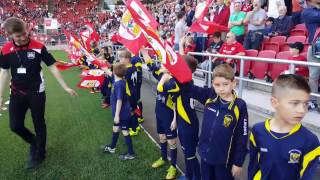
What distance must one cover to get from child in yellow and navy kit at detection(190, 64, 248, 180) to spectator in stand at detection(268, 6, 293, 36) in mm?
5551

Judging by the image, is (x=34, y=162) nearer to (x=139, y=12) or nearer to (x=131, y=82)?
(x=131, y=82)

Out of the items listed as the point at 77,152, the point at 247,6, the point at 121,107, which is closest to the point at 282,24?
the point at 247,6

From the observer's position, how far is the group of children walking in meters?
2.17

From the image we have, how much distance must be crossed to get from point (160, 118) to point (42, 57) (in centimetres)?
184

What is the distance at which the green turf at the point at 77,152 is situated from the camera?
440cm

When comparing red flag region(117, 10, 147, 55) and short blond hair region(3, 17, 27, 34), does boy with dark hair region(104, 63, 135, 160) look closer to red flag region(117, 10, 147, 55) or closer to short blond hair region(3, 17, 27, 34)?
red flag region(117, 10, 147, 55)

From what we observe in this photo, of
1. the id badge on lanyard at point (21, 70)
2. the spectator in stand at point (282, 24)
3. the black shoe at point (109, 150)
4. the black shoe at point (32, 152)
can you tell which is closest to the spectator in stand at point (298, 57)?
the spectator in stand at point (282, 24)

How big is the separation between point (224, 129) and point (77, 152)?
299cm

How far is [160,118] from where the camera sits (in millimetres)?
4277

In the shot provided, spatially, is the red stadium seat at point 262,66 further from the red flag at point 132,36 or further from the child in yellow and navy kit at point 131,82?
the child in yellow and navy kit at point 131,82

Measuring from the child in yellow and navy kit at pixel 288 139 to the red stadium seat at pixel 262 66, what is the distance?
4.88 m

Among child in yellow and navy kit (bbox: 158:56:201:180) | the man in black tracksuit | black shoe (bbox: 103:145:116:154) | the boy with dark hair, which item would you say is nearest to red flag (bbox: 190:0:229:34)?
the boy with dark hair

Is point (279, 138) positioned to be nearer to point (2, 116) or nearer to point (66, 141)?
point (66, 141)

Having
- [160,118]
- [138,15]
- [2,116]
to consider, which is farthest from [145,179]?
[2,116]
